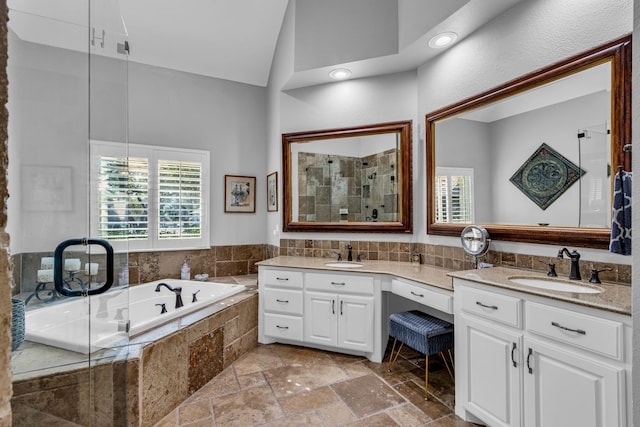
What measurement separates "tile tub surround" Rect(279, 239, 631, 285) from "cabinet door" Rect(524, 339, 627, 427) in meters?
0.62

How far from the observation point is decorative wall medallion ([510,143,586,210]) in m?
1.98

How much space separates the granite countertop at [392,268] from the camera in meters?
2.39

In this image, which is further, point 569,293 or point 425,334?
point 425,334

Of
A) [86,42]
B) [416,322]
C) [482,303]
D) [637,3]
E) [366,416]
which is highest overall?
[86,42]

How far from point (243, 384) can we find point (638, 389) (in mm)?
2290

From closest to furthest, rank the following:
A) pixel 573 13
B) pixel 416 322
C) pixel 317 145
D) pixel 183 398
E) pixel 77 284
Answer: pixel 77 284 < pixel 573 13 < pixel 183 398 < pixel 416 322 < pixel 317 145

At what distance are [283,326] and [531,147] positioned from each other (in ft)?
8.36

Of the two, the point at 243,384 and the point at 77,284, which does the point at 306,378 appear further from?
the point at 77,284

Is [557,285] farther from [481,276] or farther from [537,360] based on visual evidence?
[537,360]

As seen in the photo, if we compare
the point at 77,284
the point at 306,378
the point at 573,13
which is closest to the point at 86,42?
the point at 77,284

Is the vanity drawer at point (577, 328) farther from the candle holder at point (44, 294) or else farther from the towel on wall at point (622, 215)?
the candle holder at point (44, 294)

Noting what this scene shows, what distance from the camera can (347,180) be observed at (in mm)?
3459

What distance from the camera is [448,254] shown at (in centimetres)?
284

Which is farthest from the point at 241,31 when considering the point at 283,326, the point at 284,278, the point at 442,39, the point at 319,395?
the point at 319,395
